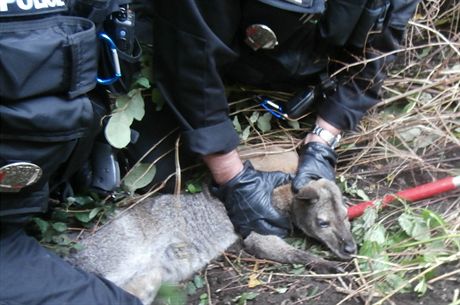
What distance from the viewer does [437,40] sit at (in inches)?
129

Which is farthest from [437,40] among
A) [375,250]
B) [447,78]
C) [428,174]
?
[375,250]

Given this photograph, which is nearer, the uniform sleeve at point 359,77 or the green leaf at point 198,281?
the green leaf at point 198,281

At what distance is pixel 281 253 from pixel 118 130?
0.70m

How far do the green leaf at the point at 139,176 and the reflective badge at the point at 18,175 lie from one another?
1.92 ft

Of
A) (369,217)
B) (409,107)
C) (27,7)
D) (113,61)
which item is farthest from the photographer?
(409,107)

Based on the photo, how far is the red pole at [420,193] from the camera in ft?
8.02

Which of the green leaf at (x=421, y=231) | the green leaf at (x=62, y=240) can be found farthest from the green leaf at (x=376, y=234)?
the green leaf at (x=62, y=240)

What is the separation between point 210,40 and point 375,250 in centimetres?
87

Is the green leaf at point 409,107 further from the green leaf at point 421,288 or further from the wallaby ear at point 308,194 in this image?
the green leaf at point 421,288

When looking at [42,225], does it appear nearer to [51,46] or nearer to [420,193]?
[51,46]

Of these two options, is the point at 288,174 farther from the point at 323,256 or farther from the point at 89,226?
the point at 89,226

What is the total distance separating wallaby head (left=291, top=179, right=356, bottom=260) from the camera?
2301 millimetres

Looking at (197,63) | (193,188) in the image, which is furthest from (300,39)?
(193,188)

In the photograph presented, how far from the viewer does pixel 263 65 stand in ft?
8.59
